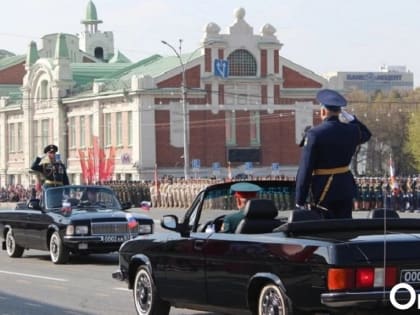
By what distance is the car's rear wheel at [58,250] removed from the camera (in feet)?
68.8

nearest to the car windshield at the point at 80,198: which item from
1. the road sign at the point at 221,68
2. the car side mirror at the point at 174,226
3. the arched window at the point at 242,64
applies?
the car side mirror at the point at 174,226

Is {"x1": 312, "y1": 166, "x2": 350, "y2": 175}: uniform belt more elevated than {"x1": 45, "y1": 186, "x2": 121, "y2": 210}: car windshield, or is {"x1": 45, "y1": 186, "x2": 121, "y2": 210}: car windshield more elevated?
{"x1": 312, "y1": 166, "x2": 350, "y2": 175}: uniform belt

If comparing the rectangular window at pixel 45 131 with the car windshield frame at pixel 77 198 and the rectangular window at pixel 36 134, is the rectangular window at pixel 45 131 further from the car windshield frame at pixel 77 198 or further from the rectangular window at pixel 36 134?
the car windshield frame at pixel 77 198

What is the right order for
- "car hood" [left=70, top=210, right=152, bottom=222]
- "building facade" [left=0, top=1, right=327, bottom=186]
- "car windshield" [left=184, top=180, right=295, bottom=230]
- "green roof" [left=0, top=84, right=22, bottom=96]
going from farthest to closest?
"green roof" [left=0, top=84, right=22, bottom=96] < "building facade" [left=0, top=1, right=327, bottom=186] < "car hood" [left=70, top=210, right=152, bottom=222] < "car windshield" [left=184, top=180, right=295, bottom=230]

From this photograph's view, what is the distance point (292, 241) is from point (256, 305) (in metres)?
0.78

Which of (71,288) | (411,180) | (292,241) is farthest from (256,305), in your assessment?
(411,180)

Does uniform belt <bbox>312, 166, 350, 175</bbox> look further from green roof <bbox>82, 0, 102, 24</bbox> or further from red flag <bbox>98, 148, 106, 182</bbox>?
green roof <bbox>82, 0, 102, 24</bbox>

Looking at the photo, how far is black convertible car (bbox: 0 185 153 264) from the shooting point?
2059 centimetres

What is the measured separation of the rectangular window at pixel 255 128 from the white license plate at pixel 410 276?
3190 inches

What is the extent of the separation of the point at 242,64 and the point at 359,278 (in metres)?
81.3

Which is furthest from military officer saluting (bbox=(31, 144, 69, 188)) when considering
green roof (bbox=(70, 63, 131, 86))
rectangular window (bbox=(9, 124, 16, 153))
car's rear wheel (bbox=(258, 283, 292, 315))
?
rectangular window (bbox=(9, 124, 16, 153))

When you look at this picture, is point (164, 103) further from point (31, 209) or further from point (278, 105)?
point (31, 209)

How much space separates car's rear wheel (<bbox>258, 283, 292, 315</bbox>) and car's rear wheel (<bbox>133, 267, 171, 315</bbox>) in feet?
7.27

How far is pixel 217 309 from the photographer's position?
1095 cm
